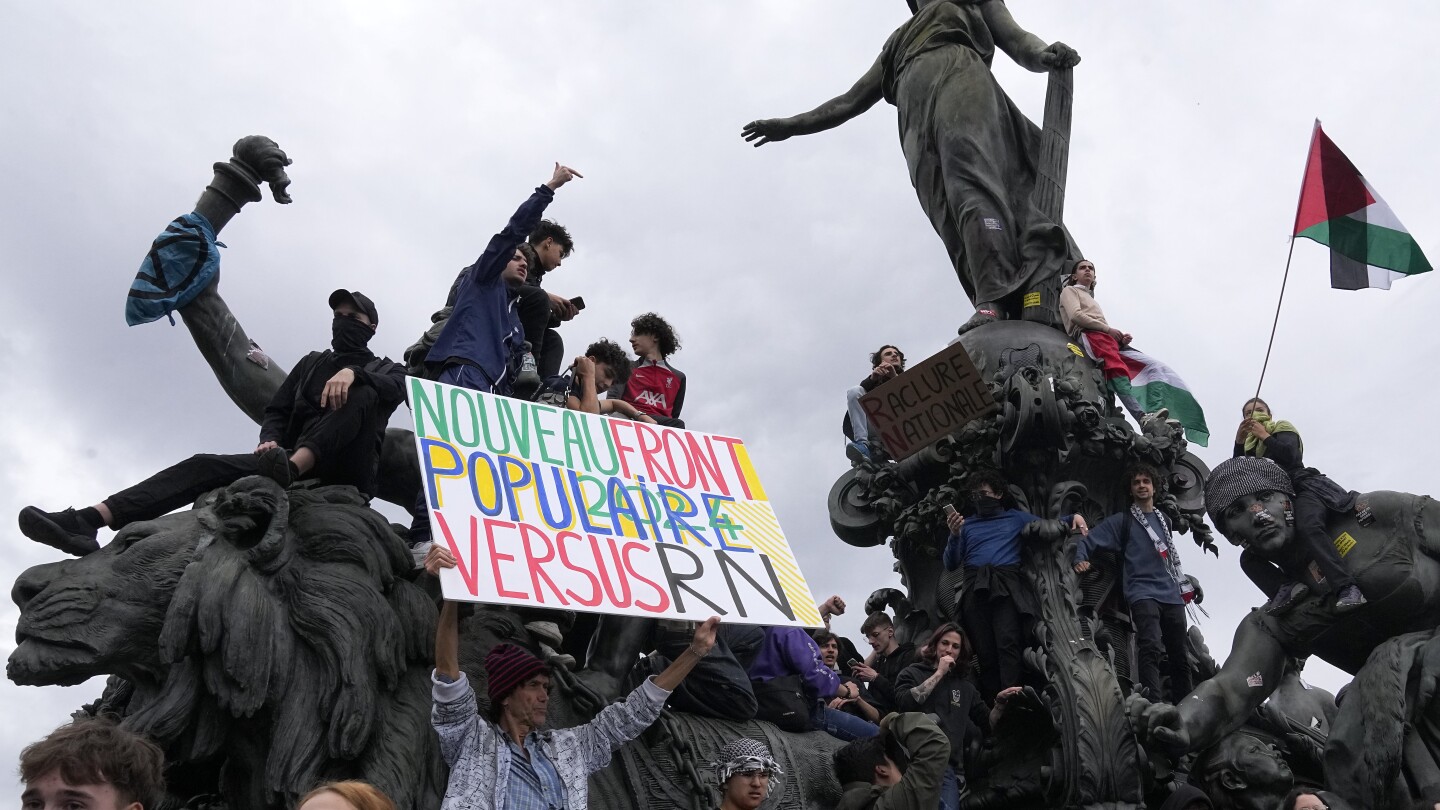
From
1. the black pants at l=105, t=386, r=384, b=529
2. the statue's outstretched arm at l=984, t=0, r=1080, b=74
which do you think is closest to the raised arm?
the black pants at l=105, t=386, r=384, b=529

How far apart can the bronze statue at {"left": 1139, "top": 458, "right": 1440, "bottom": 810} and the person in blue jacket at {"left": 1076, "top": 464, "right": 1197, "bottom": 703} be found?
2.91 feet

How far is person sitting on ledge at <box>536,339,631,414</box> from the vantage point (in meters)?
7.80

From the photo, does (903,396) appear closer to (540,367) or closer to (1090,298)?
(1090,298)

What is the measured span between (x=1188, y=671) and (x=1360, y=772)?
1.76 meters

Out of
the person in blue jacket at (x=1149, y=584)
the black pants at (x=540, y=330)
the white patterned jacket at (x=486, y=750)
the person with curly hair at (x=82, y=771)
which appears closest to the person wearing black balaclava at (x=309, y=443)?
the black pants at (x=540, y=330)

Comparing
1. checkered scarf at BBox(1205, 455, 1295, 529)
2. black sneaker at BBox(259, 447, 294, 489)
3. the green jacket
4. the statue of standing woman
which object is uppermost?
the statue of standing woman

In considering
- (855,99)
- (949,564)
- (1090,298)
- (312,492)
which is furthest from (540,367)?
(855,99)

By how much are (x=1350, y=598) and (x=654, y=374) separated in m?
3.97

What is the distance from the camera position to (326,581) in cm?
598

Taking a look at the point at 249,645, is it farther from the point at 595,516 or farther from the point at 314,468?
the point at 595,516

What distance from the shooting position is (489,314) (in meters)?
7.56

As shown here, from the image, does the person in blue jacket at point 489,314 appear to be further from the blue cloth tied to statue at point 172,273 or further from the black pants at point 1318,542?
the black pants at point 1318,542

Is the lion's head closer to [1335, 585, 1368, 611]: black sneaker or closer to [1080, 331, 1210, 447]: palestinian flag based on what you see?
[1335, 585, 1368, 611]: black sneaker

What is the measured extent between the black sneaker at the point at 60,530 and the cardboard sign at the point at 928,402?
5.14m
